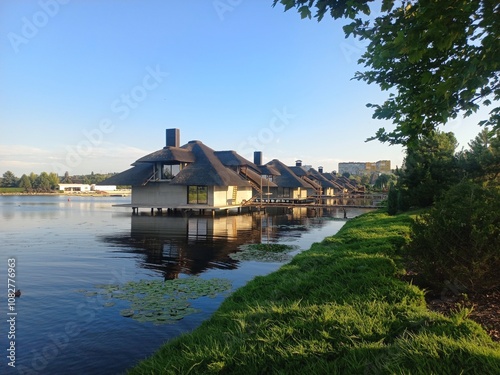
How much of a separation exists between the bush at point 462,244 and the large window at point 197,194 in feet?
94.8

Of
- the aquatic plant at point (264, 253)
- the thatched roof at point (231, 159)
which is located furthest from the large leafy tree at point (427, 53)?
the thatched roof at point (231, 159)

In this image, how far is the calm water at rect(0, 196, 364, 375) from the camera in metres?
5.46

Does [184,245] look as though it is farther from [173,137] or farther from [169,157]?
[173,137]

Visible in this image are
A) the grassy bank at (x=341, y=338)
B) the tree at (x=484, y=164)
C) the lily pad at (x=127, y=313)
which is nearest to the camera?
the grassy bank at (x=341, y=338)

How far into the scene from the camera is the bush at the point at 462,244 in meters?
4.99

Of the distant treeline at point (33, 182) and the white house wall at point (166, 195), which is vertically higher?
the distant treeline at point (33, 182)

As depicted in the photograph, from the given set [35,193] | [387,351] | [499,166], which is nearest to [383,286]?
[387,351]

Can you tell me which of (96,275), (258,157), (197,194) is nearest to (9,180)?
(258,157)

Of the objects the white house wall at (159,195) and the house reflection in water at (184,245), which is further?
the white house wall at (159,195)

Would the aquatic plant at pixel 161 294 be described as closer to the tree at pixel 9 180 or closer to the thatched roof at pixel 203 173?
the thatched roof at pixel 203 173

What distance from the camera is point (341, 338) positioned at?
12.3 ft

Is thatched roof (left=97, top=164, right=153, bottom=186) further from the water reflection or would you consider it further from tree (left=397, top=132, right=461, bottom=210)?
tree (left=397, top=132, right=461, bottom=210)

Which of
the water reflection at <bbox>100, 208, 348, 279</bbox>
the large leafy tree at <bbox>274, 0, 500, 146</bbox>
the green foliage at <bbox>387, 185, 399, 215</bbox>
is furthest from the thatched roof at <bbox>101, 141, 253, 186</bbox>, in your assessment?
the large leafy tree at <bbox>274, 0, 500, 146</bbox>

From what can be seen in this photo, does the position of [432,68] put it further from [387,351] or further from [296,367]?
[296,367]
